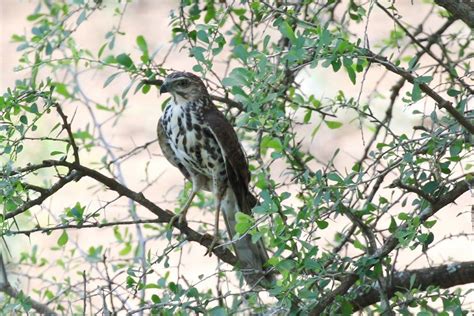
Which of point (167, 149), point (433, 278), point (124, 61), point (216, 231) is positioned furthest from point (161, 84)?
point (433, 278)

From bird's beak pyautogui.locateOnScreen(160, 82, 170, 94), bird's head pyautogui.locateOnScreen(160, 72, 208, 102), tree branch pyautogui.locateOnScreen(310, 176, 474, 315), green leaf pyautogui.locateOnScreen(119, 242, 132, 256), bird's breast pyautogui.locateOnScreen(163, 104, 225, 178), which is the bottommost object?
tree branch pyautogui.locateOnScreen(310, 176, 474, 315)

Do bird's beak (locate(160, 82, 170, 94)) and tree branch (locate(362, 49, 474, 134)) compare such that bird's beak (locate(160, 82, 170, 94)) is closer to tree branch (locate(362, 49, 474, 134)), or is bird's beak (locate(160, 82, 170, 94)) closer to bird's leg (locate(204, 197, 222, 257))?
bird's leg (locate(204, 197, 222, 257))

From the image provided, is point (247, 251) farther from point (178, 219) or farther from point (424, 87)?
point (424, 87)

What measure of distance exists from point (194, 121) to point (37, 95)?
4.30ft

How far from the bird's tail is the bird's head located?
1.51 ft

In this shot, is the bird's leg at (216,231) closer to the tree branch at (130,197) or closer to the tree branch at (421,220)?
the tree branch at (130,197)

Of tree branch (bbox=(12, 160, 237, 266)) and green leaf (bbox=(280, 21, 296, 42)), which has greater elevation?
green leaf (bbox=(280, 21, 296, 42))

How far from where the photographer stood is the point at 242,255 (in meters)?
4.22

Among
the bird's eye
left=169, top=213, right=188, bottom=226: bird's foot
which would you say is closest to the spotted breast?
the bird's eye

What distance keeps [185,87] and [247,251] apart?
87cm

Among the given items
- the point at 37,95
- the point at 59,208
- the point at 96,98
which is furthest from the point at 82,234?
the point at 37,95

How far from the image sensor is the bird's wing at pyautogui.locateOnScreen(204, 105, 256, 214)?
14.3 feet

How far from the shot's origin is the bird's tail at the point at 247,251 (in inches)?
156

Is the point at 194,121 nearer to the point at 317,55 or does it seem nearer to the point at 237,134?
the point at 237,134
